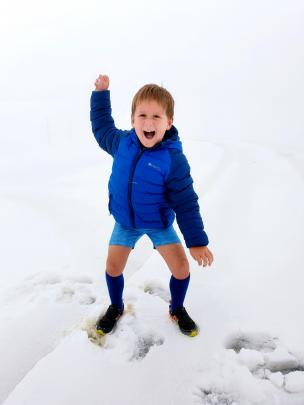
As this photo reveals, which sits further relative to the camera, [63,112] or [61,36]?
[61,36]

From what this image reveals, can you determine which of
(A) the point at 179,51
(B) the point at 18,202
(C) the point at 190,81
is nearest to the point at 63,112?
(C) the point at 190,81

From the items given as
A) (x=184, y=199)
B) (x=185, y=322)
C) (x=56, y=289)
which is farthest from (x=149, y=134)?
(x=56, y=289)

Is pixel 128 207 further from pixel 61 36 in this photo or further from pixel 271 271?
pixel 61 36

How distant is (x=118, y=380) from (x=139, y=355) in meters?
0.21

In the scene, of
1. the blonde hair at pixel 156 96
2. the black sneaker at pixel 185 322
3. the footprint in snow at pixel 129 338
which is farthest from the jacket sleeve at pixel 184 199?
the footprint in snow at pixel 129 338

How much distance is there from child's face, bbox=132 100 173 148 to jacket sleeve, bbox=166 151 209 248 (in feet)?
0.49

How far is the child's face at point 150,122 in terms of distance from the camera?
186 cm

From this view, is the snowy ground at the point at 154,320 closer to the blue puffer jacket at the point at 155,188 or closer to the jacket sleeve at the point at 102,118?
the blue puffer jacket at the point at 155,188

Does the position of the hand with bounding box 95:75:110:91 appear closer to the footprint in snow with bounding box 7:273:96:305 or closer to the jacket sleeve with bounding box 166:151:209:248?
the jacket sleeve with bounding box 166:151:209:248

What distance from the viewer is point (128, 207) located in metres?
2.02

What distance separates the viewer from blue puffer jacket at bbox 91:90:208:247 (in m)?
1.89

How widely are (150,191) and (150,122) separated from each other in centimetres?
40

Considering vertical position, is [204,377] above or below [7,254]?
above

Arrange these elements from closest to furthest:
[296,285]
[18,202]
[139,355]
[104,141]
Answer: [139,355] → [104,141] → [296,285] → [18,202]
